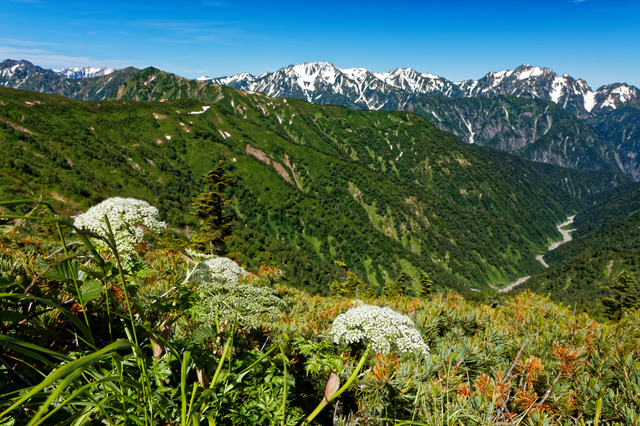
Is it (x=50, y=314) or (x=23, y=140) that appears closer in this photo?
(x=50, y=314)

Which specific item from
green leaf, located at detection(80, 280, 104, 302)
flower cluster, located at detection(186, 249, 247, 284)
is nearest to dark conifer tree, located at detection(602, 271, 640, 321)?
flower cluster, located at detection(186, 249, 247, 284)

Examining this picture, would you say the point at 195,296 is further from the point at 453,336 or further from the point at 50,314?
the point at 453,336

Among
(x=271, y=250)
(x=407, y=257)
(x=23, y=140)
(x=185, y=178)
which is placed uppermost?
(x=23, y=140)

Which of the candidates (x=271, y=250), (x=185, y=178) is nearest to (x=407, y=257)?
(x=271, y=250)

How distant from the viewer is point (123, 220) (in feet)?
16.6

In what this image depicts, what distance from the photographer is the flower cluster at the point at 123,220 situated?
4.79 meters

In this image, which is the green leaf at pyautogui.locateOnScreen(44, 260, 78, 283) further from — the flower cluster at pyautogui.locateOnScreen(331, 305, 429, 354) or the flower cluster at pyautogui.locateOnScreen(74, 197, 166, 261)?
the flower cluster at pyautogui.locateOnScreen(331, 305, 429, 354)

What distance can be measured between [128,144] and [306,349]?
185235 mm

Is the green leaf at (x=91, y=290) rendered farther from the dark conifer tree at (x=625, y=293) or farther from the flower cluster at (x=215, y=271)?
the dark conifer tree at (x=625, y=293)

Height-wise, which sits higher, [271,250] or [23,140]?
[23,140]

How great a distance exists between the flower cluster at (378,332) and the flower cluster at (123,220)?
134 inches

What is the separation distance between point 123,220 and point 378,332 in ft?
14.9

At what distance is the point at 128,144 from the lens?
508 ft

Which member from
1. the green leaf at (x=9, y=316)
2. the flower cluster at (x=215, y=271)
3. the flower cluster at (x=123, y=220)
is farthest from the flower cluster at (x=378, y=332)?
the flower cluster at (x=123, y=220)
